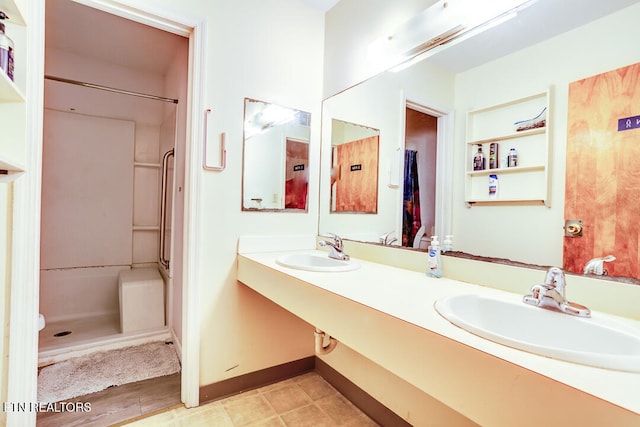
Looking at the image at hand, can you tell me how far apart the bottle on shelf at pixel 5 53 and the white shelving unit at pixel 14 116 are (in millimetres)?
50

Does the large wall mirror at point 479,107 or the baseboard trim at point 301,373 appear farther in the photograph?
the baseboard trim at point 301,373

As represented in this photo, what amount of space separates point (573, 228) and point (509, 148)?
37 centimetres

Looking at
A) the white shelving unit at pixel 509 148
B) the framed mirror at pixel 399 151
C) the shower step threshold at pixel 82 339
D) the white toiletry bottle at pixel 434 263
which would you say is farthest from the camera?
the shower step threshold at pixel 82 339

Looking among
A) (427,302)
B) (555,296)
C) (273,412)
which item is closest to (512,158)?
(555,296)

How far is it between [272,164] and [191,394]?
4.61ft

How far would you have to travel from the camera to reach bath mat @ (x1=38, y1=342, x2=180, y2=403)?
5.77 ft

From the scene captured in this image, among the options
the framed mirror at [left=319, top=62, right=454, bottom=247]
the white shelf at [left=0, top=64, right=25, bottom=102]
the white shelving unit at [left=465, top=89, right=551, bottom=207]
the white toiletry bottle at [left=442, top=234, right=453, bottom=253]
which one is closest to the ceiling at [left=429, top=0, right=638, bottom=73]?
the framed mirror at [left=319, top=62, right=454, bottom=247]

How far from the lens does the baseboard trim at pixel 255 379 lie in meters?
1.72

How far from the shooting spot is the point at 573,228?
998 millimetres

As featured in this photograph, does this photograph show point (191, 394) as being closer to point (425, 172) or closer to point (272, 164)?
point (272, 164)

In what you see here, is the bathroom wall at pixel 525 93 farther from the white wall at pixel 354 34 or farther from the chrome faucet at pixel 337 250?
the chrome faucet at pixel 337 250

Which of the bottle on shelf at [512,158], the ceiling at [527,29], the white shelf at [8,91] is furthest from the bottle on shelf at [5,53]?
the bottle on shelf at [512,158]

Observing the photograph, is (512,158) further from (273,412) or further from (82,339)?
(82,339)

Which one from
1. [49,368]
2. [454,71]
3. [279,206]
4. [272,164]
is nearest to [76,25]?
[272,164]
